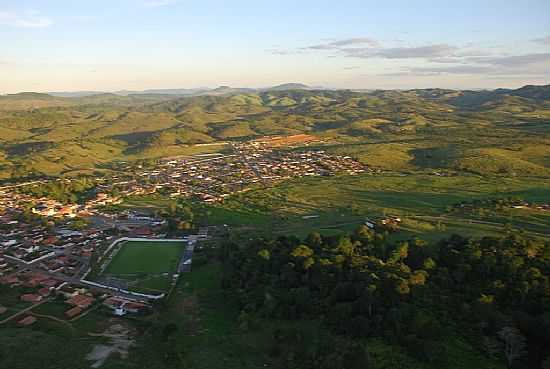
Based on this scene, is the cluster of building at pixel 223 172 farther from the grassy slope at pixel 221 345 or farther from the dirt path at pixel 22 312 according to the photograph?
the grassy slope at pixel 221 345

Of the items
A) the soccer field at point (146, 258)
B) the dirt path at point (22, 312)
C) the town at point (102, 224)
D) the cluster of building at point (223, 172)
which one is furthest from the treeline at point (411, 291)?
the cluster of building at point (223, 172)

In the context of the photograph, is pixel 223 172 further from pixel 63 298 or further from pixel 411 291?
pixel 411 291

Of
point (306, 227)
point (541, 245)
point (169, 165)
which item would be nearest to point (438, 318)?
point (541, 245)

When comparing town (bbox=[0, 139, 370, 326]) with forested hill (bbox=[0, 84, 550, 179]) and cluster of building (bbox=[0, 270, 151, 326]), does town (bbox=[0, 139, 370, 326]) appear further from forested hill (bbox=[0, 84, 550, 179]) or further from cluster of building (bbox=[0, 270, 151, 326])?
forested hill (bbox=[0, 84, 550, 179])

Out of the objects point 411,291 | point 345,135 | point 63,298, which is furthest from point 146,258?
point 345,135

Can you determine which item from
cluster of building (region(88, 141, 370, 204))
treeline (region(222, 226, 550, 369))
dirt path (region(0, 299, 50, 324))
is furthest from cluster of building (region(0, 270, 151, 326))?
cluster of building (region(88, 141, 370, 204))

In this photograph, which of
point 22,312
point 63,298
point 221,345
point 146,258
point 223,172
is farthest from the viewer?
point 223,172

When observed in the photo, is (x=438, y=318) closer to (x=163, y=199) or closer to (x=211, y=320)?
(x=211, y=320)

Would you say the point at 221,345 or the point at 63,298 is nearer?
the point at 221,345

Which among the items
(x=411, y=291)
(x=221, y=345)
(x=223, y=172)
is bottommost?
(x=221, y=345)
